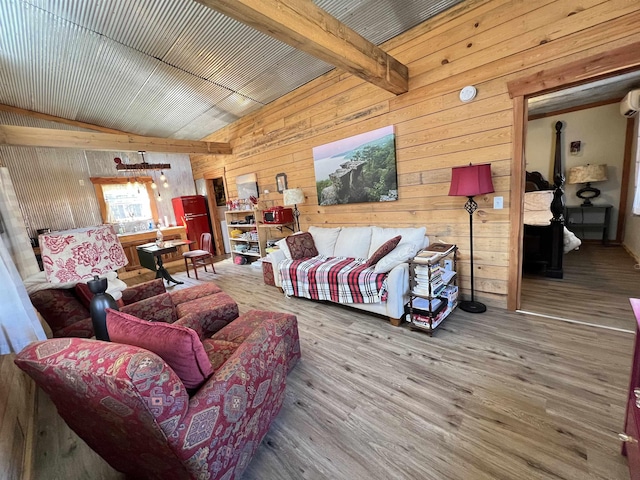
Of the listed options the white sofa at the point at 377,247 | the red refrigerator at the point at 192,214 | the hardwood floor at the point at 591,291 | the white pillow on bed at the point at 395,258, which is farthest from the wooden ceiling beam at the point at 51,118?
the hardwood floor at the point at 591,291

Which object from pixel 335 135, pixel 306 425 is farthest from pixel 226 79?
pixel 306 425

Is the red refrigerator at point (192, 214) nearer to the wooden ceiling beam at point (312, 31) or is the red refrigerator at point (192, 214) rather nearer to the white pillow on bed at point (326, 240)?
the white pillow on bed at point (326, 240)

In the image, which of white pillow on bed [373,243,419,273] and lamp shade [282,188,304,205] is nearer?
white pillow on bed [373,243,419,273]

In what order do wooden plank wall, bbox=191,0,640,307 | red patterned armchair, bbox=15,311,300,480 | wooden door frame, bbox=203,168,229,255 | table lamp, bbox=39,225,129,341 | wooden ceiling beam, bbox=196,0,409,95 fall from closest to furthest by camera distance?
red patterned armchair, bbox=15,311,300,480 → table lamp, bbox=39,225,129,341 → wooden ceiling beam, bbox=196,0,409,95 → wooden plank wall, bbox=191,0,640,307 → wooden door frame, bbox=203,168,229,255

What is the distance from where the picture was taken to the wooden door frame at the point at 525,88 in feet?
6.13

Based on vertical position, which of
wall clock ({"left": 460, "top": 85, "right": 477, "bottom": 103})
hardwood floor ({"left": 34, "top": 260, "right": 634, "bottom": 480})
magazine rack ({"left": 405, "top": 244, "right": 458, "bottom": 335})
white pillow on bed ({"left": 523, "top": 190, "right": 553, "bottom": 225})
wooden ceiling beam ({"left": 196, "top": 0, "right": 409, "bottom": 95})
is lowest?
hardwood floor ({"left": 34, "top": 260, "right": 634, "bottom": 480})

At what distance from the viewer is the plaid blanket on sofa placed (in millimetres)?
2590

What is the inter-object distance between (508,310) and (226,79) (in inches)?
178

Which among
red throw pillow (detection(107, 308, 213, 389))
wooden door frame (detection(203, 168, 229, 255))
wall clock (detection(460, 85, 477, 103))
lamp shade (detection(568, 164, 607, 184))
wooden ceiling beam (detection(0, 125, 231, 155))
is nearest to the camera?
red throw pillow (detection(107, 308, 213, 389))

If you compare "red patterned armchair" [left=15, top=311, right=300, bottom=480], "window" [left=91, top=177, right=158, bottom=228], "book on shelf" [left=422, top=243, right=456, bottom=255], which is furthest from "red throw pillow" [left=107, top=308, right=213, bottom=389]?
"window" [left=91, top=177, right=158, bottom=228]

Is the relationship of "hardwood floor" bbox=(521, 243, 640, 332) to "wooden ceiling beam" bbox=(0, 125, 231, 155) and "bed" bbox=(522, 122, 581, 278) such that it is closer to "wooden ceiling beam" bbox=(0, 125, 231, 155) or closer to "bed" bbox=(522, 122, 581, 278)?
"bed" bbox=(522, 122, 581, 278)

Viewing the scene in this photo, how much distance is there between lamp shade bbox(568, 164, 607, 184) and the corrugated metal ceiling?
164 inches

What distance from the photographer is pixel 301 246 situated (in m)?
3.67

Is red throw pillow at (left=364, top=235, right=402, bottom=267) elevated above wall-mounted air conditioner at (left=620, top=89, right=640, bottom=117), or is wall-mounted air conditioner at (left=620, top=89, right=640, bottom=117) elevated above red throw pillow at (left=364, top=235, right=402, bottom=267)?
wall-mounted air conditioner at (left=620, top=89, right=640, bottom=117)
